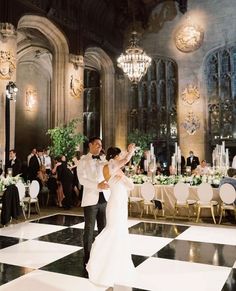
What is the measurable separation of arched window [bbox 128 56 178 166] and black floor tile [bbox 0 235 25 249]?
10617 millimetres

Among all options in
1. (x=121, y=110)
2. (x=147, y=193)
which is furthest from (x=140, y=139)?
(x=147, y=193)

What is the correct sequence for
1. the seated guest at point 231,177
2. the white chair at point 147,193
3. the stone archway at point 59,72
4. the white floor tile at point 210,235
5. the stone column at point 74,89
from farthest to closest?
the stone column at point 74,89
the stone archway at point 59,72
the white chair at point 147,193
the seated guest at point 231,177
the white floor tile at point 210,235

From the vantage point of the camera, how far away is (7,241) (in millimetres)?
5250

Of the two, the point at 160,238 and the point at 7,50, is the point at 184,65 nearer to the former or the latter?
the point at 7,50

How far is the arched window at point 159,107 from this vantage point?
51.1ft

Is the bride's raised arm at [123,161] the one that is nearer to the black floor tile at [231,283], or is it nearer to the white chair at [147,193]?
the black floor tile at [231,283]

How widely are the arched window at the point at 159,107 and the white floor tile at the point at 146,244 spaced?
10026 millimetres

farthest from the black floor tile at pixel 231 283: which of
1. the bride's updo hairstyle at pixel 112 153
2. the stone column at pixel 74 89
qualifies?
the stone column at pixel 74 89

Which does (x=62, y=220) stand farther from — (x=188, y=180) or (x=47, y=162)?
(x=47, y=162)

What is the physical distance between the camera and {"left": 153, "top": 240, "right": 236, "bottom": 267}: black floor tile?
4223 mm

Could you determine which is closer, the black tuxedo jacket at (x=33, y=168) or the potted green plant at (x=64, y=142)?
the black tuxedo jacket at (x=33, y=168)

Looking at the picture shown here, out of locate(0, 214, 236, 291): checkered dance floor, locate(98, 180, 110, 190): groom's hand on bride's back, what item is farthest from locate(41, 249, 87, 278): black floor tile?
locate(98, 180, 110, 190): groom's hand on bride's back

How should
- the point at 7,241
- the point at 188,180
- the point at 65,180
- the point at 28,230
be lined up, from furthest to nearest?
the point at 65,180
the point at 188,180
the point at 28,230
the point at 7,241

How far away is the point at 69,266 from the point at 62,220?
305 cm
